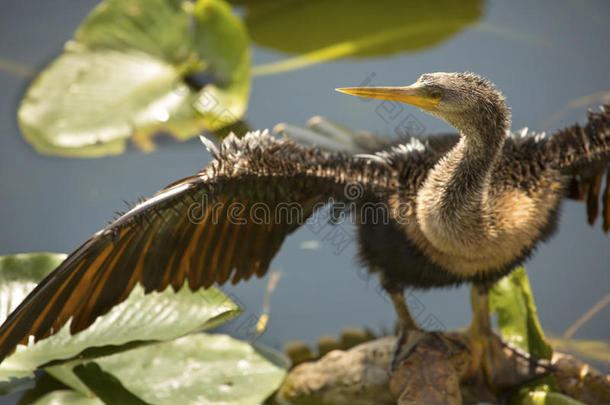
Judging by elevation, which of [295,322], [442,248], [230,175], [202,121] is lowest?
[295,322]

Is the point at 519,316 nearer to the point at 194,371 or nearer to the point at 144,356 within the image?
the point at 194,371

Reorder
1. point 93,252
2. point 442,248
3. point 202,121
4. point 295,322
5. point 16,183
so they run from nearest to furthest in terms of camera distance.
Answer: point 93,252 → point 442,248 → point 295,322 → point 16,183 → point 202,121

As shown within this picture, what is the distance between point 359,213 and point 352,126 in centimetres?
91

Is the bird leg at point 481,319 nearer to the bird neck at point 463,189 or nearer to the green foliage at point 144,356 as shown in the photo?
the bird neck at point 463,189

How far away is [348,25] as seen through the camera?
2.92 meters

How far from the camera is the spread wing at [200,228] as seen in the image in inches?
50.0

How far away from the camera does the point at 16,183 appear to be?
2.21 metres

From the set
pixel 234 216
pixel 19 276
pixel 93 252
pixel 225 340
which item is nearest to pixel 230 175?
pixel 234 216

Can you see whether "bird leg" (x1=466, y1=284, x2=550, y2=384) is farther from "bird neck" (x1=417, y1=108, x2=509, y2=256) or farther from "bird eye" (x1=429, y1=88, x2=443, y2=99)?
"bird eye" (x1=429, y1=88, x2=443, y2=99)

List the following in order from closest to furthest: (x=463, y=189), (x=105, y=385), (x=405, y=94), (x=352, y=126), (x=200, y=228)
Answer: (x=405, y=94) → (x=463, y=189) → (x=200, y=228) → (x=105, y=385) → (x=352, y=126)

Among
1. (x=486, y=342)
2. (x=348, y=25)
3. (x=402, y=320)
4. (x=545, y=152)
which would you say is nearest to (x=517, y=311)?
(x=486, y=342)

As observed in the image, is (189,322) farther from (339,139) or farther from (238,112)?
(238,112)

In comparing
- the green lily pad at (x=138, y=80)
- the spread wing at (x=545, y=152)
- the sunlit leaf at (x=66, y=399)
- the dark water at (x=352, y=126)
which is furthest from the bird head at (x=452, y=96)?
the green lily pad at (x=138, y=80)

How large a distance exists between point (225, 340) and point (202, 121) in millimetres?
950
